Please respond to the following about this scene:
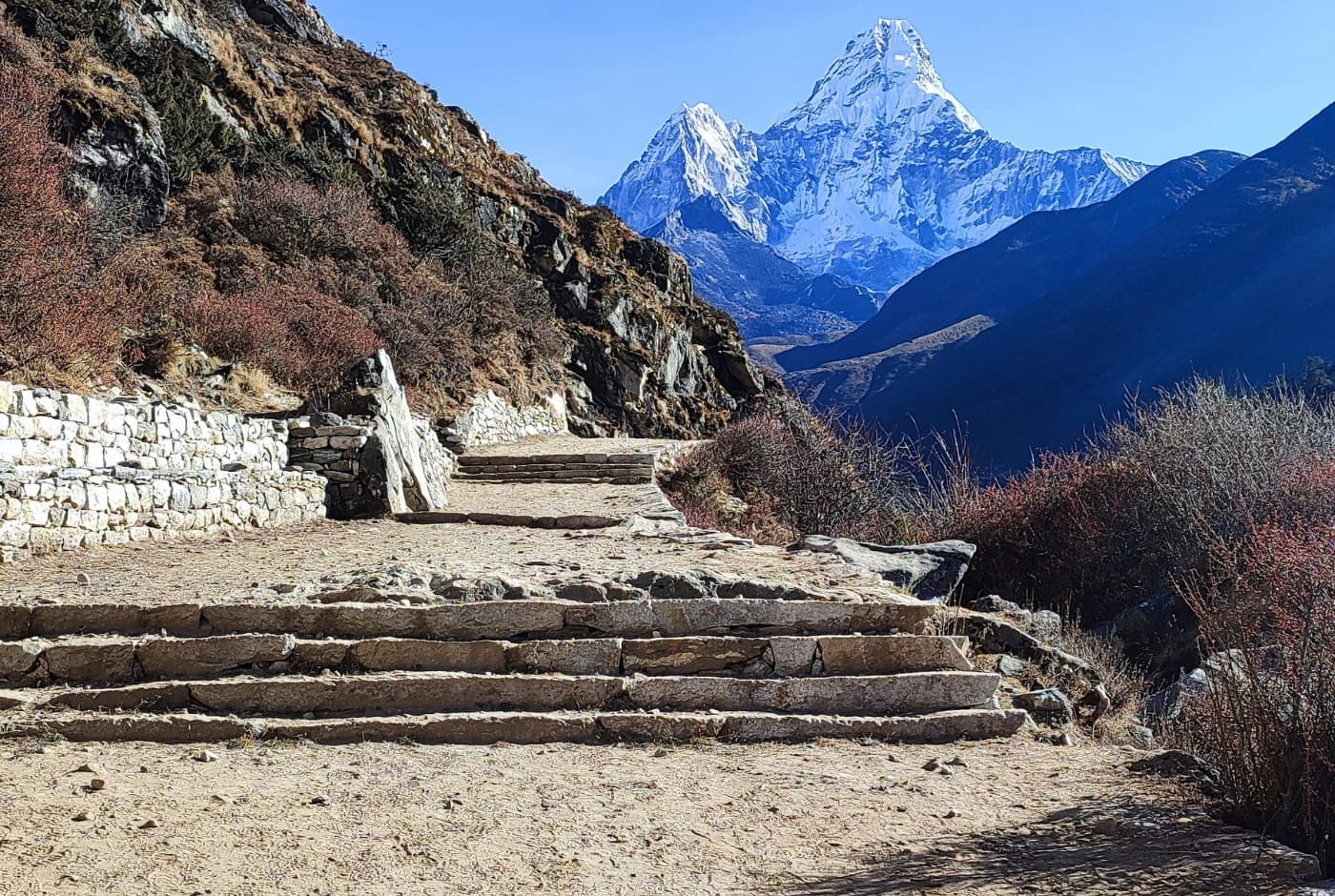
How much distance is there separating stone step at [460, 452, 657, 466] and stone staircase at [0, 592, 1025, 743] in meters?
10.4

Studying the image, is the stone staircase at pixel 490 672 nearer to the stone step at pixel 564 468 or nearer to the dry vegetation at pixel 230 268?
the dry vegetation at pixel 230 268

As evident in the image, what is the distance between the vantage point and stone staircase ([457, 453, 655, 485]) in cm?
1515

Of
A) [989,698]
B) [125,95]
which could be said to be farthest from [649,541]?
[125,95]

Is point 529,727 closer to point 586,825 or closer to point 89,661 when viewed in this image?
point 586,825

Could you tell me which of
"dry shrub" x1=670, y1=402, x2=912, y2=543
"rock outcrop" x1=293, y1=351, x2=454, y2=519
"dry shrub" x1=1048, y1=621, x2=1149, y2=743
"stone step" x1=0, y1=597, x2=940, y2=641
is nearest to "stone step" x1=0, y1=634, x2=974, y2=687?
"stone step" x1=0, y1=597, x2=940, y2=641

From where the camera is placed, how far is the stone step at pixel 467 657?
15.5 ft

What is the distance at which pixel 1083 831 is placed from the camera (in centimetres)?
367

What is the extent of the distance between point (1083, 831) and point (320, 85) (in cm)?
3066

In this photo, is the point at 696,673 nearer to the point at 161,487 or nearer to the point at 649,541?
the point at 649,541

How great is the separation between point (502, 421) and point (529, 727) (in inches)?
627

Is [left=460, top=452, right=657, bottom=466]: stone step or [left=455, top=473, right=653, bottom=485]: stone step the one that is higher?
[left=460, top=452, right=657, bottom=466]: stone step

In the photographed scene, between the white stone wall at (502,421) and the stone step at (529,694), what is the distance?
11637mm

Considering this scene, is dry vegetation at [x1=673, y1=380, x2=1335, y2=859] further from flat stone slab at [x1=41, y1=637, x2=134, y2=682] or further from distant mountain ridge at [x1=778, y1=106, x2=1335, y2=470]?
distant mountain ridge at [x1=778, y1=106, x2=1335, y2=470]

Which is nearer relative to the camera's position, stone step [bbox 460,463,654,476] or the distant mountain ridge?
stone step [bbox 460,463,654,476]
